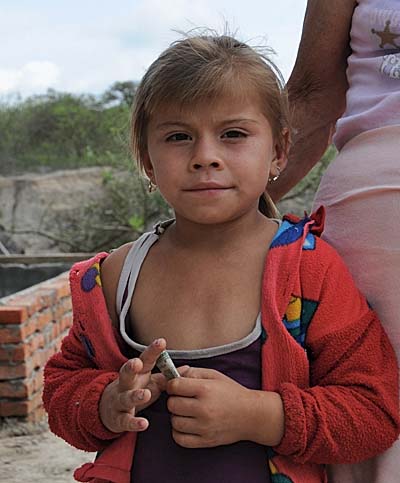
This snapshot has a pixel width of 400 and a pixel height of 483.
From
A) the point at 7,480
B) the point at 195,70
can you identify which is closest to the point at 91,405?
the point at 195,70

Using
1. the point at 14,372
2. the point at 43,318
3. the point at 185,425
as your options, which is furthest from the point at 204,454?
the point at 43,318

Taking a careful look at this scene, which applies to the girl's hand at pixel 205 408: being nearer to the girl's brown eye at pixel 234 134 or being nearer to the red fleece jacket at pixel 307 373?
the red fleece jacket at pixel 307 373

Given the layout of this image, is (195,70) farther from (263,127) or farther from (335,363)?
(335,363)

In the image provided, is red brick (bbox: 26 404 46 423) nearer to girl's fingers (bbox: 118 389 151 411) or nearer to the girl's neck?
the girl's neck

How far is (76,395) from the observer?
5.44ft

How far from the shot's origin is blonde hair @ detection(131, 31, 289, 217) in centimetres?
161

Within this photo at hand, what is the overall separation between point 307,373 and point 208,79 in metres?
Result: 0.56

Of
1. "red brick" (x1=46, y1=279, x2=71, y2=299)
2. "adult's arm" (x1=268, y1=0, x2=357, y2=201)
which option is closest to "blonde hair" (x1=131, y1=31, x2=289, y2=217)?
"adult's arm" (x1=268, y1=0, x2=357, y2=201)

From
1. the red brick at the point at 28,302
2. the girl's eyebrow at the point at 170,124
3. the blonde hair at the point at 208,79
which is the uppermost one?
the blonde hair at the point at 208,79

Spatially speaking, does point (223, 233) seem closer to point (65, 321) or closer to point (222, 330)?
point (222, 330)

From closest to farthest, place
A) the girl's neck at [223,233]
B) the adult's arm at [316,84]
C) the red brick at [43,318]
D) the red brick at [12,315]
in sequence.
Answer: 1. the girl's neck at [223,233]
2. the adult's arm at [316,84]
3. the red brick at [12,315]
4. the red brick at [43,318]

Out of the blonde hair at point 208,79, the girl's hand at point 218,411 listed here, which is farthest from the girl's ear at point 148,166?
the girl's hand at point 218,411

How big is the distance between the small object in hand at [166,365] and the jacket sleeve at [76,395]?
163mm

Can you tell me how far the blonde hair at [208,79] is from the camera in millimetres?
1606
